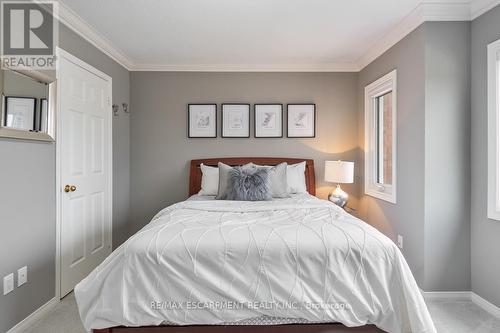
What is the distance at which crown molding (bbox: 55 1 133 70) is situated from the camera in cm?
255

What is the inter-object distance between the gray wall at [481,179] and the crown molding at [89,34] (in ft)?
11.3

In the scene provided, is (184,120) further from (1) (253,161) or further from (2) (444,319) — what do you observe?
(2) (444,319)

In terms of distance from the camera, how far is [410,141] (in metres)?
2.81

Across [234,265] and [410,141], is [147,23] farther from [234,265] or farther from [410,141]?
[410,141]

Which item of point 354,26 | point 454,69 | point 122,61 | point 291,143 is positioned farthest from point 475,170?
point 122,61

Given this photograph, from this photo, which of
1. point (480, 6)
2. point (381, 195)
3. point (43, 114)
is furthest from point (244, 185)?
point (480, 6)

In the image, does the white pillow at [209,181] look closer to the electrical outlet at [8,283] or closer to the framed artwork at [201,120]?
the framed artwork at [201,120]

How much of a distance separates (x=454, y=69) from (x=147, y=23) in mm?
2784

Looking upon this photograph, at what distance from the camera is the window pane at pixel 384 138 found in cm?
346

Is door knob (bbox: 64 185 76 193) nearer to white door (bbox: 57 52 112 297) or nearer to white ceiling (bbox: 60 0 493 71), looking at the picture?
white door (bbox: 57 52 112 297)

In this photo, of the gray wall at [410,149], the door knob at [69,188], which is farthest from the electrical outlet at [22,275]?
the gray wall at [410,149]

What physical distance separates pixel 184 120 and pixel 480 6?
325 centimetres

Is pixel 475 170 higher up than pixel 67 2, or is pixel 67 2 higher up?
pixel 67 2

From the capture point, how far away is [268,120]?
13.2ft
